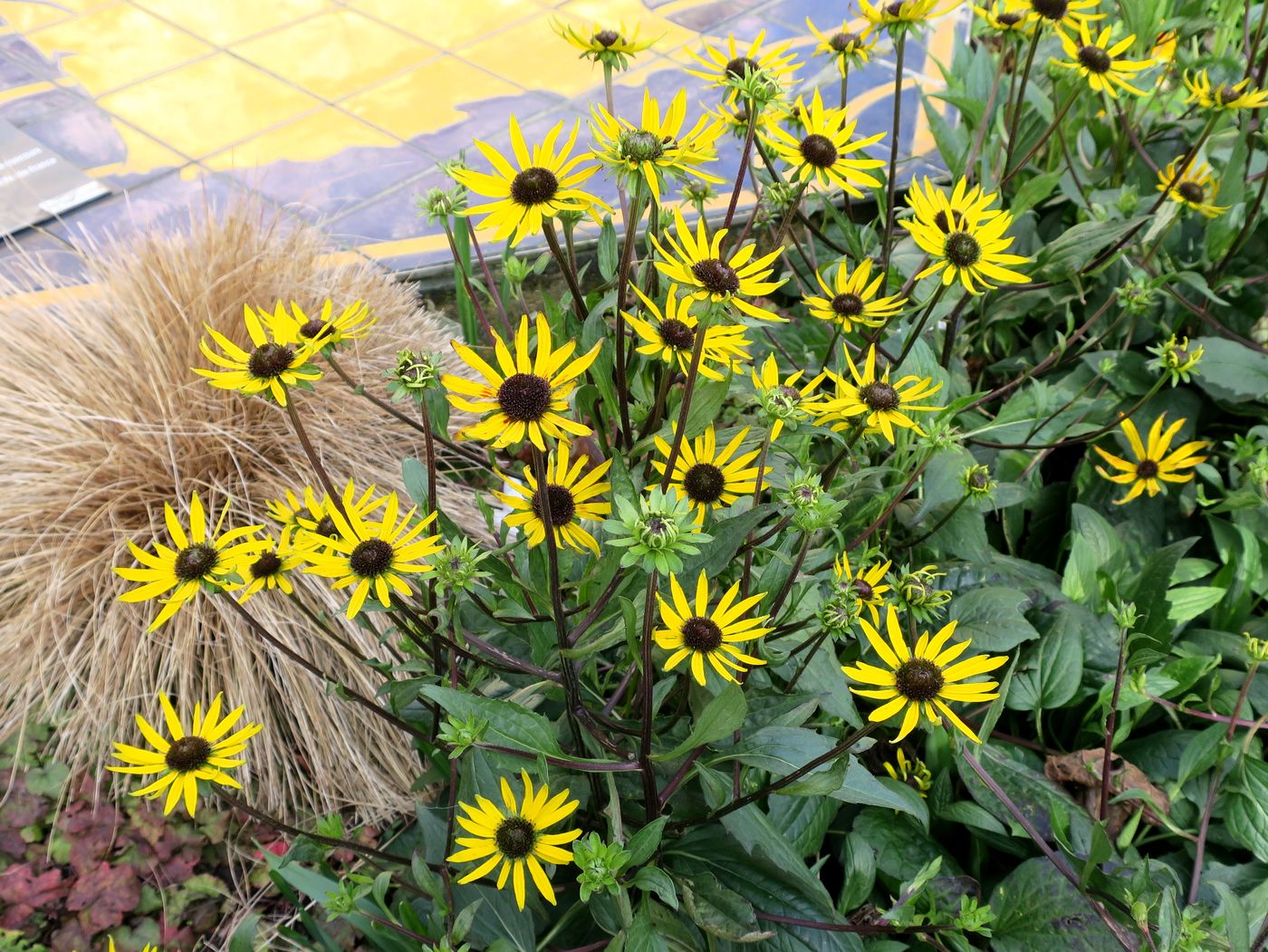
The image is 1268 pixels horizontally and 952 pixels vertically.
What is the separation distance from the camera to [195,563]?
0.95m

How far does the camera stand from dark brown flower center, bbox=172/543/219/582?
95cm

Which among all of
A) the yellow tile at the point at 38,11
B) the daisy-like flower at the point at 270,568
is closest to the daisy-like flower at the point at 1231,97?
the daisy-like flower at the point at 270,568

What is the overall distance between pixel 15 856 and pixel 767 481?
1.42 m

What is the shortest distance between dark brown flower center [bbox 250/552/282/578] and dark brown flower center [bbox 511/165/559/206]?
43 cm

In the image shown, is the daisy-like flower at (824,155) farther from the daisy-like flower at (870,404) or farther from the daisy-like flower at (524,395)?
the daisy-like flower at (524,395)

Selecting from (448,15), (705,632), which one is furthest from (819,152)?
(448,15)

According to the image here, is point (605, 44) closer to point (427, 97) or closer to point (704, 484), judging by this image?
point (704, 484)

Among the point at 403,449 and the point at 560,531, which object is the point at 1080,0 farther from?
the point at 403,449

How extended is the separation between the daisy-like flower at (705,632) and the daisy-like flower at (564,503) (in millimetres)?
130

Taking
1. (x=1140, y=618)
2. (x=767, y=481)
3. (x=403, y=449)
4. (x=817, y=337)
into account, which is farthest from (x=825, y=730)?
(x=403, y=449)

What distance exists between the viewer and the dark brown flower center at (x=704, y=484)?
3.30 ft

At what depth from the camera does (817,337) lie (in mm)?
1810

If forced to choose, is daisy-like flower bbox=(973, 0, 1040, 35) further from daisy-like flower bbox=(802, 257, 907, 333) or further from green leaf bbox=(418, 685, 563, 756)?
green leaf bbox=(418, 685, 563, 756)

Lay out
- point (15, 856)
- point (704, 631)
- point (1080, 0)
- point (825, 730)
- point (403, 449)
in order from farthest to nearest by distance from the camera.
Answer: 1. point (403, 449)
2. point (15, 856)
3. point (1080, 0)
4. point (825, 730)
5. point (704, 631)
